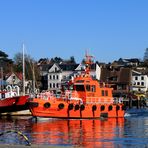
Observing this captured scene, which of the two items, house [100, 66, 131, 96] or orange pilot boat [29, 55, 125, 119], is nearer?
orange pilot boat [29, 55, 125, 119]

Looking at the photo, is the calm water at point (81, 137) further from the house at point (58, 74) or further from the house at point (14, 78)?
the house at point (58, 74)

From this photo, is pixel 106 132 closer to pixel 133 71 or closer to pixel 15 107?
pixel 15 107

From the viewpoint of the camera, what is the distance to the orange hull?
59.7 m

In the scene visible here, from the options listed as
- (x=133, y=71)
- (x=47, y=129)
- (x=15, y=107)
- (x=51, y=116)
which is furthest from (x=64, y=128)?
(x=133, y=71)

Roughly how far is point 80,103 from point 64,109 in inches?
99.2

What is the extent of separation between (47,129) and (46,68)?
12528cm

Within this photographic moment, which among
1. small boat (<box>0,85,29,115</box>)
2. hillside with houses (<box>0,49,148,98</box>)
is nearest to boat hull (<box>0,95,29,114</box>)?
small boat (<box>0,85,29,115</box>)

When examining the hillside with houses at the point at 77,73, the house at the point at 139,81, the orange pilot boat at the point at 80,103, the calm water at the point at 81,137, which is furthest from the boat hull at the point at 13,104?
the house at the point at 139,81

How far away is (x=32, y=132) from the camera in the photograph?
4547 centimetres

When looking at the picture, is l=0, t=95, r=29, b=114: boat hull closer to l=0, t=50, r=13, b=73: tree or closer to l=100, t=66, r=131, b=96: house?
l=100, t=66, r=131, b=96: house

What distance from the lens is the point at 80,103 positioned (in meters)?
62.3

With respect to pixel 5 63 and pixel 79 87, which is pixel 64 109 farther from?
pixel 5 63

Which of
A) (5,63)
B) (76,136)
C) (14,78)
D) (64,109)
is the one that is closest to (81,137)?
(76,136)

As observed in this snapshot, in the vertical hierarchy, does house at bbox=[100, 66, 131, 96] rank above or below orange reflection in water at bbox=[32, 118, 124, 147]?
above
